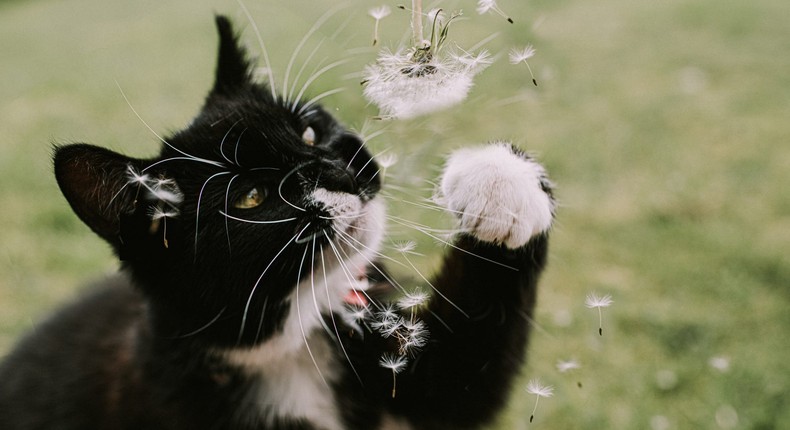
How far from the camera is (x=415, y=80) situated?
121cm

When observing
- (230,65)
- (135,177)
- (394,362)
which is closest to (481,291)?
(394,362)

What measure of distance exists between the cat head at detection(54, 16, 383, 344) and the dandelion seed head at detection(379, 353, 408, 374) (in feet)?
0.78

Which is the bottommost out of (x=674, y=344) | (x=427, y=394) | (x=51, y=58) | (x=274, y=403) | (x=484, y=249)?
(x=274, y=403)

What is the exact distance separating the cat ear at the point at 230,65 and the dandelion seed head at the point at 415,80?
77 cm

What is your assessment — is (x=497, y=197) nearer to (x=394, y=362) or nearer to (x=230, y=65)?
(x=394, y=362)

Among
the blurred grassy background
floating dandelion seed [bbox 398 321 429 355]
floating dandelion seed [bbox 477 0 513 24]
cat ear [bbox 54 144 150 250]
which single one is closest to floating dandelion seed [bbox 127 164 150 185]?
cat ear [bbox 54 144 150 250]

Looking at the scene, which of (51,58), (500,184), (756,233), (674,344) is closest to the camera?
(500,184)

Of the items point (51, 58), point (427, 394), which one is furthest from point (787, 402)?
point (51, 58)

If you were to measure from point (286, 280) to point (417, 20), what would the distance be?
0.69m

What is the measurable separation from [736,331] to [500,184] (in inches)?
67.7

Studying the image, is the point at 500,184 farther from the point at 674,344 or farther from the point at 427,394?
the point at 674,344

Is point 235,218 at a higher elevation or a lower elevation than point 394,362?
higher

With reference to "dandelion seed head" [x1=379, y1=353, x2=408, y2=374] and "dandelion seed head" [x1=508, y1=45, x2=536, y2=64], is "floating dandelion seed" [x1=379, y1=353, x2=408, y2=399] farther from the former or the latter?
"dandelion seed head" [x1=508, y1=45, x2=536, y2=64]

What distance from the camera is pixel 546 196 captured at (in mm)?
1529
